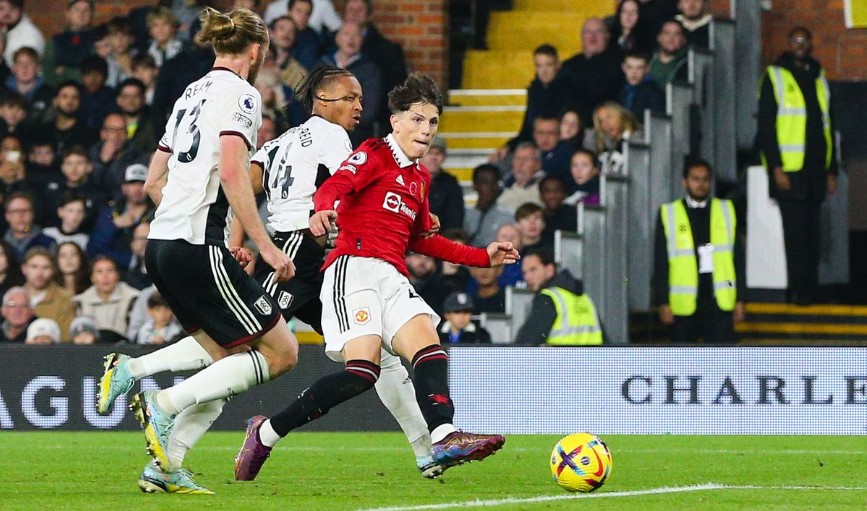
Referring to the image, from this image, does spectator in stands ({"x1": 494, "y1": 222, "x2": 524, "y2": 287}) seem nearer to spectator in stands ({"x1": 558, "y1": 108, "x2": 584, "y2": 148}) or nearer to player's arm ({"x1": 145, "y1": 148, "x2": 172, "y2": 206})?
spectator in stands ({"x1": 558, "y1": 108, "x2": 584, "y2": 148})

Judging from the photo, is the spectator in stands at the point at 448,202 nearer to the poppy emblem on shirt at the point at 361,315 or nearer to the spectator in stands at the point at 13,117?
the spectator in stands at the point at 13,117

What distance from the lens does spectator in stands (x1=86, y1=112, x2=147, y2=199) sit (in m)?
14.7

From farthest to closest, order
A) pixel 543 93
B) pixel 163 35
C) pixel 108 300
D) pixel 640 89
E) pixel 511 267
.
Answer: pixel 163 35 < pixel 543 93 < pixel 640 89 < pixel 511 267 < pixel 108 300

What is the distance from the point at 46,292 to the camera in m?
13.7

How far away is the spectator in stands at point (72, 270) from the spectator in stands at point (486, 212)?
310 centimetres

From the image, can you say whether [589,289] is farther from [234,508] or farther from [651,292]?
[234,508]

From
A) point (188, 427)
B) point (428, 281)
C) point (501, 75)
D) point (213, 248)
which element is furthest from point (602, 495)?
point (501, 75)

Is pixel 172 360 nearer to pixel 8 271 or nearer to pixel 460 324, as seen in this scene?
pixel 460 324

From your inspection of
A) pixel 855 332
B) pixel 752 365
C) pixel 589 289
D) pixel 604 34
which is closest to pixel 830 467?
pixel 752 365

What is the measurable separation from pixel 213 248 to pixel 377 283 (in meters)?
0.93

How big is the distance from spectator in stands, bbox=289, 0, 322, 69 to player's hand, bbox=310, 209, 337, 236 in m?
8.42

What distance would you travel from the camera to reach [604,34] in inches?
589

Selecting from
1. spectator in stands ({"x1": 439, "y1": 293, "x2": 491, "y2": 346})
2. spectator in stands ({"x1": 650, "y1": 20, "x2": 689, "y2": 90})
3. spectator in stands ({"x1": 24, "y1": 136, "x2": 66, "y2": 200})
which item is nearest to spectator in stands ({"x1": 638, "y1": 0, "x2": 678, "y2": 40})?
spectator in stands ({"x1": 650, "y1": 20, "x2": 689, "y2": 90})

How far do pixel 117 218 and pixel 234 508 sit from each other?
822 cm
